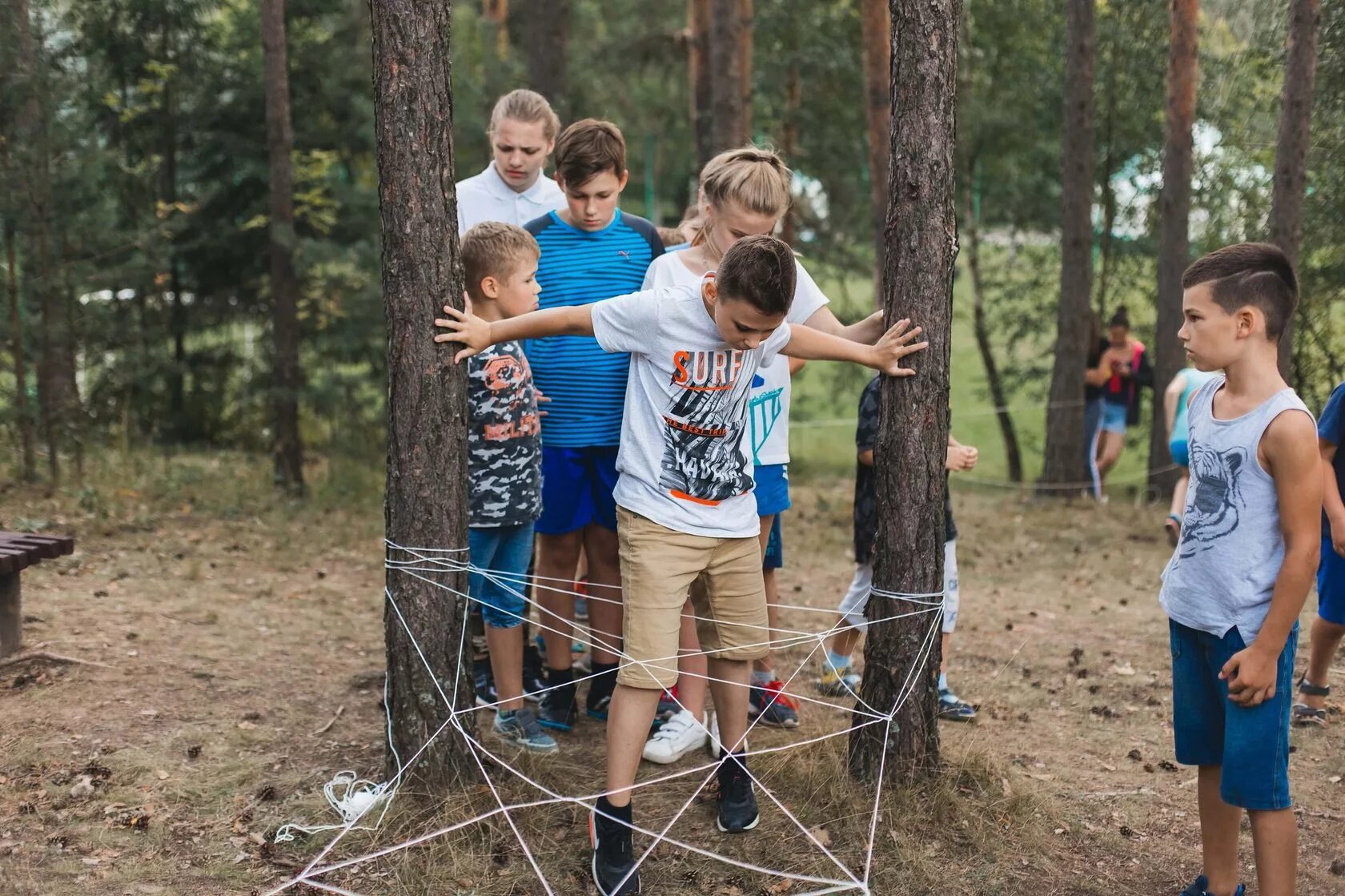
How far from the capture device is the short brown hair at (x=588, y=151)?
3.59 meters

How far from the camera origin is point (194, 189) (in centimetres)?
1141

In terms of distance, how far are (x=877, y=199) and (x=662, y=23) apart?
30.8 ft

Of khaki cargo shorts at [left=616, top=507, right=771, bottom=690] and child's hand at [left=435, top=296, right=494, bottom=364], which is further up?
child's hand at [left=435, top=296, right=494, bottom=364]

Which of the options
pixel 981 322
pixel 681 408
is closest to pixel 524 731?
pixel 681 408

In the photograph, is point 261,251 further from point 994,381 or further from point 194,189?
point 994,381

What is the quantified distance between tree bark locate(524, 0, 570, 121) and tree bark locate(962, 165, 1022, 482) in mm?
6364

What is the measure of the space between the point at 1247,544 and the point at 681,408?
4.59ft

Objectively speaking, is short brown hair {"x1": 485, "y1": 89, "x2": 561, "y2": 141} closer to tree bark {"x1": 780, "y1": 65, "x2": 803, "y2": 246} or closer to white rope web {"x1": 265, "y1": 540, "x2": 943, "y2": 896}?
white rope web {"x1": 265, "y1": 540, "x2": 943, "y2": 896}

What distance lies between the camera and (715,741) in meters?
3.56

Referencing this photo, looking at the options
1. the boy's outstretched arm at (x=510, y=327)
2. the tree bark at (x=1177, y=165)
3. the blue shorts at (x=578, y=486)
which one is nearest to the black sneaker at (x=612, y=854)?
the blue shorts at (x=578, y=486)

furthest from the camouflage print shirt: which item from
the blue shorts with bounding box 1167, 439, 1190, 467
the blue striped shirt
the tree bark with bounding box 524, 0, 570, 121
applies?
the tree bark with bounding box 524, 0, 570, 121

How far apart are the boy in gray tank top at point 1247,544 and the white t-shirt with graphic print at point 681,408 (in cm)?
112

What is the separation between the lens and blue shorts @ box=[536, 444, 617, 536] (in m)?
3.84

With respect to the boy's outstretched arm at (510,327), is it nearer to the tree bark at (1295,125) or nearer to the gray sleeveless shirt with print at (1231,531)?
the gray sleeveless shirt with print at (1231,531)
